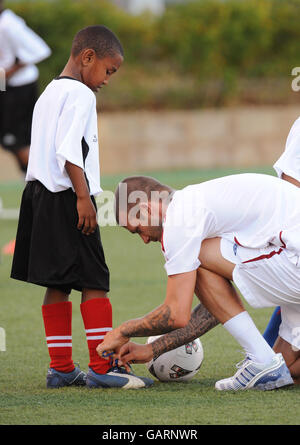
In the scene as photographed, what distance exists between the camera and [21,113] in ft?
32.9

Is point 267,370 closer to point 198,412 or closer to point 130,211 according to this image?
point 198,412

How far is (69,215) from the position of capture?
Result: 13.8 ft

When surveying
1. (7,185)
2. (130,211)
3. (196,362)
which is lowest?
(7,185)

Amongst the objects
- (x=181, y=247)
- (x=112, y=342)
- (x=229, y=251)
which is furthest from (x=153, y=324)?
(x=229, y=251)

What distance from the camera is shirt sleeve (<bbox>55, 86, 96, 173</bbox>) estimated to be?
409 cm

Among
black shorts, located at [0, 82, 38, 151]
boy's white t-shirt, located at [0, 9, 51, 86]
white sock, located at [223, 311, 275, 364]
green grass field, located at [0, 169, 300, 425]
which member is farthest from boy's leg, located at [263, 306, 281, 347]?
black shorts, located at [0, 82, 38, 151]

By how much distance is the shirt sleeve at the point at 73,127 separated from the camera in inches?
161

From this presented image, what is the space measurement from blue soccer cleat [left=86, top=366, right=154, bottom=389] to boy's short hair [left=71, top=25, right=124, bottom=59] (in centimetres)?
144

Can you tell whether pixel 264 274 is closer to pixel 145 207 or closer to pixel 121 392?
pixel 145 207

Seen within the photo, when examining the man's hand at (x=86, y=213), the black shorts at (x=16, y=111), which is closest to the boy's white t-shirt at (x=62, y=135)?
the man's hand at (x=86, y=213)

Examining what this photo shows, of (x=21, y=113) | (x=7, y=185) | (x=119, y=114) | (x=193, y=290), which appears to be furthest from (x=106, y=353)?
(x=119, y=114)

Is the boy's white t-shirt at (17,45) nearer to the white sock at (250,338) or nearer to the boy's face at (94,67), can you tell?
the boy's face at (94,67)

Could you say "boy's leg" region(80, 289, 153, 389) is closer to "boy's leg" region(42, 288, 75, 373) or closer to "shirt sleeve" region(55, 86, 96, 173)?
"boy's leg" region(42, 288, 75, 373)
